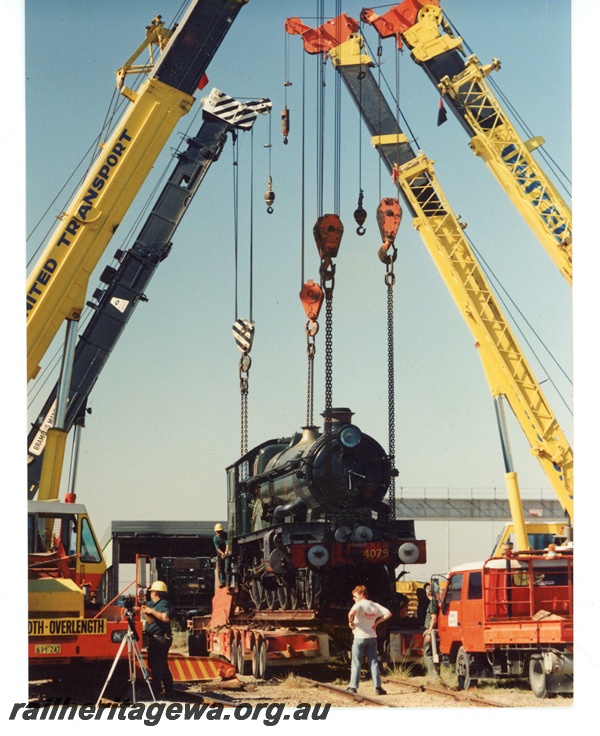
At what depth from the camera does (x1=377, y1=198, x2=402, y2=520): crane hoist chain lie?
15914mm

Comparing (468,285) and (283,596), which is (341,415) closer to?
(283,596)

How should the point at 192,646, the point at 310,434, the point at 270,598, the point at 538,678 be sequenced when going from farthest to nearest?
the point at 192,646 → the point at 270,598 → the point at 310,434 → the point at 538,678

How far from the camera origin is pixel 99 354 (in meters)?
18.0

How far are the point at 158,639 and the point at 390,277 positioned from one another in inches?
270

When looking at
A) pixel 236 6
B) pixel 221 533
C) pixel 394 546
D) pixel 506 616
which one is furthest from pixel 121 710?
pixel 236 6

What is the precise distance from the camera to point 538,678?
1288cm

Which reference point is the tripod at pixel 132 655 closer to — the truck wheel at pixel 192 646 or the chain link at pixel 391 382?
the chain link at pixel 391 382

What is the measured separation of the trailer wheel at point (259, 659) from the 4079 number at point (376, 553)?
210 centimetres

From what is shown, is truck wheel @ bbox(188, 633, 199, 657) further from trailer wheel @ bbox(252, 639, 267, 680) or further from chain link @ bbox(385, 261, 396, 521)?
chain link @ bbox(385, 261, 396, 521)

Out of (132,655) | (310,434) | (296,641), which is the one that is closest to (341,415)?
(310,434)

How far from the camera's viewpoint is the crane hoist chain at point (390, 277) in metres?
15.9

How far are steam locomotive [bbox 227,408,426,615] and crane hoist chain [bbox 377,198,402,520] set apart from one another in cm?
47

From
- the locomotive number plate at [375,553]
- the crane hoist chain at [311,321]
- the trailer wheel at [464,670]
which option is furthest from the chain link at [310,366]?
the trailer wheel at [464,670]

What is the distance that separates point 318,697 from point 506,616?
2608 millimetres
